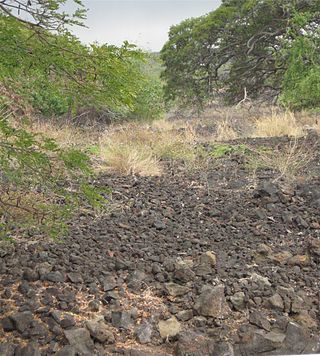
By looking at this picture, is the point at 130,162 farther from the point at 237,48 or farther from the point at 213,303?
the point at 237,48

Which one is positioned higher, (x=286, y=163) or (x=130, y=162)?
(x=286, y=163)

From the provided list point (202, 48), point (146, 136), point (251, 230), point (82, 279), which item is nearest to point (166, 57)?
point (202, 48)

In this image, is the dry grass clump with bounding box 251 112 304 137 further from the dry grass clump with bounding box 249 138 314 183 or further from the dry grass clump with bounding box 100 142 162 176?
the dry grass clump with bounding box 100 142 162 176

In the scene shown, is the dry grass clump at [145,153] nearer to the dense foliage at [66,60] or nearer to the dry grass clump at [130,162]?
the dry grass clump at [130,162]

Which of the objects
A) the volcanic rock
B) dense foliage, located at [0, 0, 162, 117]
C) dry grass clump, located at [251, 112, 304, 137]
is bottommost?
the volcanic rock

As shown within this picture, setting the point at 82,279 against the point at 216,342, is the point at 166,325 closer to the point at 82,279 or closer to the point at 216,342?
the point at 216,342

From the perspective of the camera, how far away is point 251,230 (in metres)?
4.62

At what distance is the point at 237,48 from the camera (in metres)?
16.9

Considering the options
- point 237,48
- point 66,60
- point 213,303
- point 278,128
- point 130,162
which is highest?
point 237,48

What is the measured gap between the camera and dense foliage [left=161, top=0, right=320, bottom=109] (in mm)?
14883

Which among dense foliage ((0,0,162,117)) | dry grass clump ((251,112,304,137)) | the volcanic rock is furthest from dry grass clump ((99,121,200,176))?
dense foliage ((0,0,162,117))

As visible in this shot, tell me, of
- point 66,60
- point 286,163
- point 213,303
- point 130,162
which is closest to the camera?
point 66,60

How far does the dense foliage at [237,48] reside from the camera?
48.8 ft

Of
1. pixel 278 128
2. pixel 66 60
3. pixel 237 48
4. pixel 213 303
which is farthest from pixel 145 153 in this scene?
pixel 237 48
